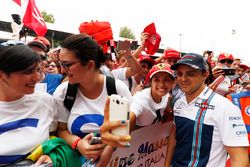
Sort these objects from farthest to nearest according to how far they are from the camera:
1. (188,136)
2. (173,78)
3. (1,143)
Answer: (173,78) < (188,136) < (1,143)

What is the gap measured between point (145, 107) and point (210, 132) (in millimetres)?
598

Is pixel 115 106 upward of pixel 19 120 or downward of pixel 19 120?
upward

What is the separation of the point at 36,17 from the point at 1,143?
3.40 m

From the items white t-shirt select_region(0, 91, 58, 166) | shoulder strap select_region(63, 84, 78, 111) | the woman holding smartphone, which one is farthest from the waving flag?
white t-shirt select_region(0, 91, 58, 166)

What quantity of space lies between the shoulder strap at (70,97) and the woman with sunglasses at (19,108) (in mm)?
246

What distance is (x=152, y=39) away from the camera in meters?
4.11

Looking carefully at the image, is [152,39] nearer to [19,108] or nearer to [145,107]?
[145,107]

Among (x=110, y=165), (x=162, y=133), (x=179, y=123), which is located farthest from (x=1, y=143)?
(x=162, y=133)

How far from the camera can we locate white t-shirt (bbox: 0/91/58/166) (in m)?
1.56

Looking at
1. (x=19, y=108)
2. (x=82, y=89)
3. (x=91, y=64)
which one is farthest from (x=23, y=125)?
(x=91, y=64)

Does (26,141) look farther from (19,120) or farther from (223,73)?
(223,73)

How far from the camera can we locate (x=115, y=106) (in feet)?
4.28

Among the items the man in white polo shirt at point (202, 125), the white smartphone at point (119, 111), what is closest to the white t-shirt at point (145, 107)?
the man in white polo shirt at point (202, 125)

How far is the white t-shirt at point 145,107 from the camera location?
227 centimetres
